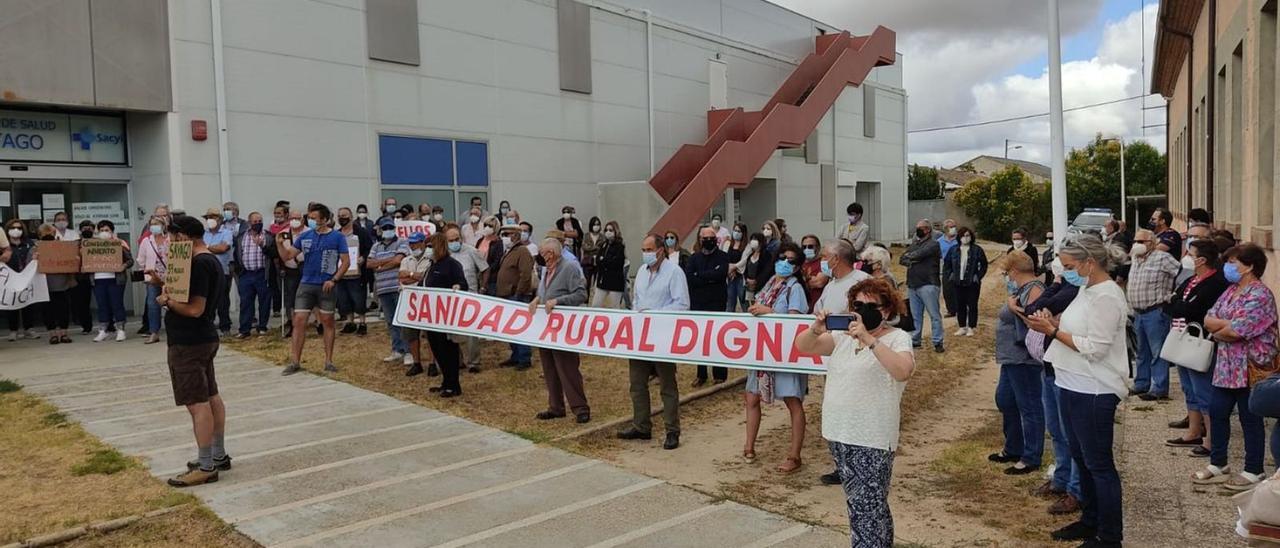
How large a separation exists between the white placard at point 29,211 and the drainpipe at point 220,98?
2.74 meters

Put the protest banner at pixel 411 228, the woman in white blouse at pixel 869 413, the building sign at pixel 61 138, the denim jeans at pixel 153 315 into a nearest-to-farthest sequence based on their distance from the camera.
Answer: the woman in white blouse at pixel 869 413, the denim jeans at pixel 153 315, the building sign at pixel 61 138, the protest banner at pixel 411 228

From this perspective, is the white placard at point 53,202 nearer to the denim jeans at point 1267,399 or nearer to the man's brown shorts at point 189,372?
the man's brown shorts at point 189,372

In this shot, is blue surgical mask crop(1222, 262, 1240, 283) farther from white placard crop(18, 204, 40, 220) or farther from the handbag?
white placard crop(18, 204, 40, 220)

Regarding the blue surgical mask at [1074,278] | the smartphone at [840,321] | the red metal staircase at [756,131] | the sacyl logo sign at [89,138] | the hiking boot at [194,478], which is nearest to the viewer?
the smartphone at [840,321]

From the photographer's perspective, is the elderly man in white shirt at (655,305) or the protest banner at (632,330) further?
the elderly man in white shirt at (655,305)

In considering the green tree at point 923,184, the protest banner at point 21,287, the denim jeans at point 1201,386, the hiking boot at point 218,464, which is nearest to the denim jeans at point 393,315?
the hiking boot at point 218,464

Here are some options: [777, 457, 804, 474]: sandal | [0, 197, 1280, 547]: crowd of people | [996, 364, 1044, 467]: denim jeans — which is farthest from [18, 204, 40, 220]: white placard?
[996, 364, 1044, 467]: denim jeans

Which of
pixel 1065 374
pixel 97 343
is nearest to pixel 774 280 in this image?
pixel 1065 374

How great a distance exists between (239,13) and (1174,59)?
79.7ft

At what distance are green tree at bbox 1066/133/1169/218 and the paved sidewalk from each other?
190 ft

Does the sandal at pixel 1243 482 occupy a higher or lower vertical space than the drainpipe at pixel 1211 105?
lower

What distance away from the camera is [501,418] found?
877 cm

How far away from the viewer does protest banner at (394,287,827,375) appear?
23.3 feet

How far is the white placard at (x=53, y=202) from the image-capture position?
1344 cm
